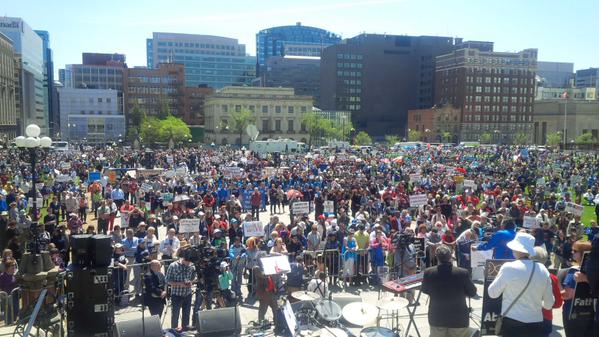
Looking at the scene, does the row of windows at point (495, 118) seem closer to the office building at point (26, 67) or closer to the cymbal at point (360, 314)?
the office building at point (26, 67)

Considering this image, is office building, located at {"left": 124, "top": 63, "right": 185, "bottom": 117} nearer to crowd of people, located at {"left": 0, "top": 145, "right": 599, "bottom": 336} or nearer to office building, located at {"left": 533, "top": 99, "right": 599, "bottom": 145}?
office building, located at {"left": 533, "top": 99, "right": 599, "bottom": 145}

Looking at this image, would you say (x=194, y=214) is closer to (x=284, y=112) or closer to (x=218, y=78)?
(x=284, y=112)

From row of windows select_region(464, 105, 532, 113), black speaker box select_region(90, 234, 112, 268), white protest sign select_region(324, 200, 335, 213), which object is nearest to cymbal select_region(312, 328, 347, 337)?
black speaker box select_region(90, 234, 112, 268)

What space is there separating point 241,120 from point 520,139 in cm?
6743

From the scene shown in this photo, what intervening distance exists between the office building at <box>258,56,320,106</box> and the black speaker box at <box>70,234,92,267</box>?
164246 mm

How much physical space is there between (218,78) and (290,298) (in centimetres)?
18044

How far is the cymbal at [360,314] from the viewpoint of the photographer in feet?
28.5

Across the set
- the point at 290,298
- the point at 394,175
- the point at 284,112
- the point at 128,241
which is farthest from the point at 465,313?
the point at 284,112

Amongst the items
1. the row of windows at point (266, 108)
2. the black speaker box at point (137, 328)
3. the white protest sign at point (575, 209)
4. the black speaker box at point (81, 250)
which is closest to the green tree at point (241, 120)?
the row of windows at point (266, 108)

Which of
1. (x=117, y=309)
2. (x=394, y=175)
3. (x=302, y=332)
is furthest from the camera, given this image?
(x=394, y=175)

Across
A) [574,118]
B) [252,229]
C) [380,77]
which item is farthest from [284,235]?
[380,77]

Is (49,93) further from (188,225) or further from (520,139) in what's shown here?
(188,225)

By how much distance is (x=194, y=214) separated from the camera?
59.9ft

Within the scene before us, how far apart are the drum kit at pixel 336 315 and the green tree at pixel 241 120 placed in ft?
326
